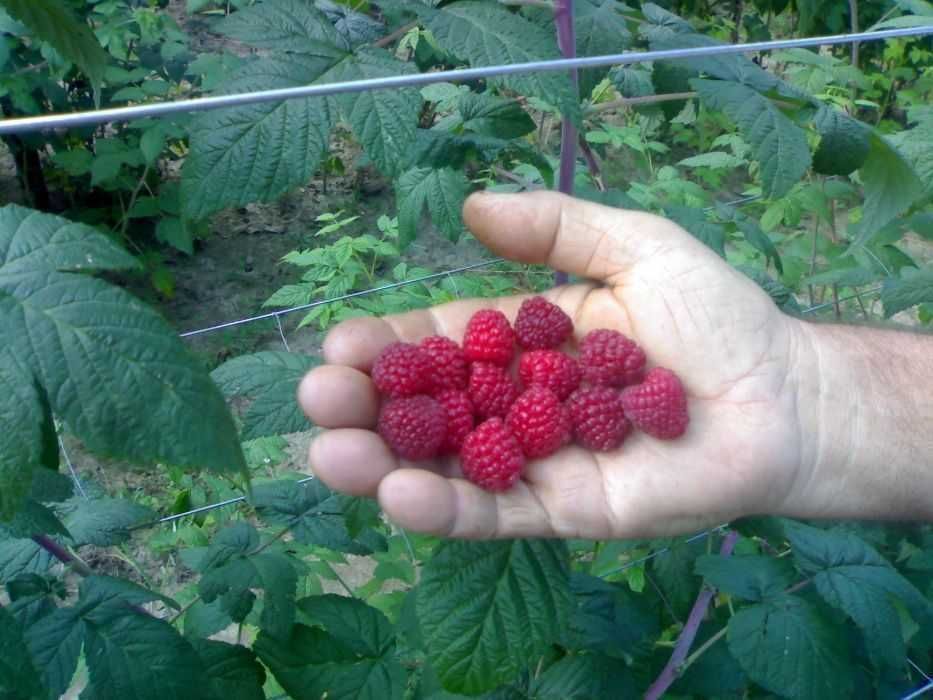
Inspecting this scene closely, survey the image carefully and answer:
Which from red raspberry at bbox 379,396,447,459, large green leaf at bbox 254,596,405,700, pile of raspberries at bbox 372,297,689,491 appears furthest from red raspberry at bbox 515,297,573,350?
large green leaf at bbox 254,596,405,700

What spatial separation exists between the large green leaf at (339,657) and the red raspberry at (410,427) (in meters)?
0.27

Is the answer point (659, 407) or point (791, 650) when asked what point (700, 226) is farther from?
point (791, 650)

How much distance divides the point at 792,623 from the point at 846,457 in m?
0.26

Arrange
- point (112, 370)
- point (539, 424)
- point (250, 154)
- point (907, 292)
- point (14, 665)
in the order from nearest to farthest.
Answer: point (112, 370) → point (14, 665) → point (250, 154) → point (539, 424) → point (907, 292)

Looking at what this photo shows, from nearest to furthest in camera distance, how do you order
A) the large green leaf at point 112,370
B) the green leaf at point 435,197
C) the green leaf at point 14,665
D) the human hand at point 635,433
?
1. the large green leaf at point 112,370
2. the green leaf at point 14,665
3. the human hand at point 635,433
4. the green leaf at point 435,197

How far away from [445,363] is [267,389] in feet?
0.88

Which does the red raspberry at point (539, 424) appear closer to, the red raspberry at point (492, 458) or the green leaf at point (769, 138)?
the red raspberry at point (492, 458)

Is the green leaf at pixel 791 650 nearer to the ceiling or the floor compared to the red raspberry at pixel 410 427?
nearer to the floor

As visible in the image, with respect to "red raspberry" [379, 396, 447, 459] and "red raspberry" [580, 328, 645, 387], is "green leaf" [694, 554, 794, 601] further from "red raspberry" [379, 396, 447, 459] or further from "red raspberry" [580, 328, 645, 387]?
"red raspberry" [379, 396, 447, 459]

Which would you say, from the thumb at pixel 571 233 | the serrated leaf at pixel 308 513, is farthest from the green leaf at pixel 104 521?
the thumb at pixel 571 233

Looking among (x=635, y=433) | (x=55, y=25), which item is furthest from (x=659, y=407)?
(x=55, y=25)

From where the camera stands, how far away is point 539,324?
134cm

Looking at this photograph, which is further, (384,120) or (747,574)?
(747,574)

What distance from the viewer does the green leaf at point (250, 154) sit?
92cm
